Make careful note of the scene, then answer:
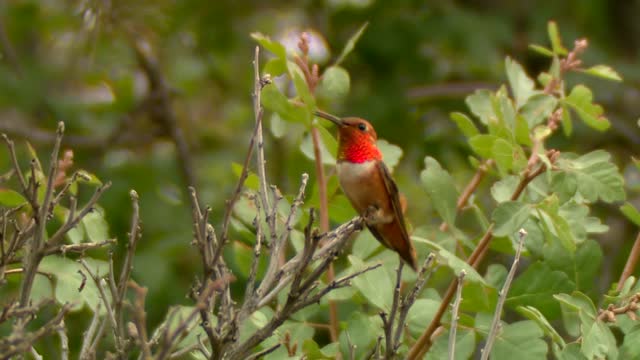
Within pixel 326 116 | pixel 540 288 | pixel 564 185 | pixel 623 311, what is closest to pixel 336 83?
pixel 326 116

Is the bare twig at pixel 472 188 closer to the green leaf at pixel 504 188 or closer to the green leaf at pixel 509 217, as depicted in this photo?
the green leaf at pixel 504 188

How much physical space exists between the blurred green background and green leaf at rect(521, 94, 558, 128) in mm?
2280

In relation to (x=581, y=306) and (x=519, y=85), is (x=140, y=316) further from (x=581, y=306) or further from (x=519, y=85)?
(x=519, y=85)

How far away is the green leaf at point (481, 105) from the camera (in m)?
3.54

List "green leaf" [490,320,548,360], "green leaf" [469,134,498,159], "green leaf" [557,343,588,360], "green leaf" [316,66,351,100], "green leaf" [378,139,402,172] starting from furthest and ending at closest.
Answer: "green leaf" [378,139,402,172] < "green leaf" [316,66,351,100] < "green leaf" [469,134,498,159] < "green leaf" [490,320,548,360] < "green leaf" [557,343,588,360]

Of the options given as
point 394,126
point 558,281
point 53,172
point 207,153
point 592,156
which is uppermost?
point 53,172

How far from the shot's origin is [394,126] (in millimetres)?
6516

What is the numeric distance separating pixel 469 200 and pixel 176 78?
16.8 ft

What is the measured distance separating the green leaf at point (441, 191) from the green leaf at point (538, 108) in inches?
13.5

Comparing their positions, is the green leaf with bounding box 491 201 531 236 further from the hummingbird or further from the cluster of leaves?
the hummingbird

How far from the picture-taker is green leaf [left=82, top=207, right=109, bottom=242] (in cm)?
305

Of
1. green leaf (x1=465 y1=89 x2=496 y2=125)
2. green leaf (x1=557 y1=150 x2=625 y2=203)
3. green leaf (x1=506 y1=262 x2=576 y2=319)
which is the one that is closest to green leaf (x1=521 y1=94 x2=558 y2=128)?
green leaf (x1=465 y1=89 x2=496 y2=125)

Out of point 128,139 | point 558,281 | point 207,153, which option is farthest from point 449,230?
point 207,153

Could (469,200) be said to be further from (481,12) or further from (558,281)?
(481,12)
